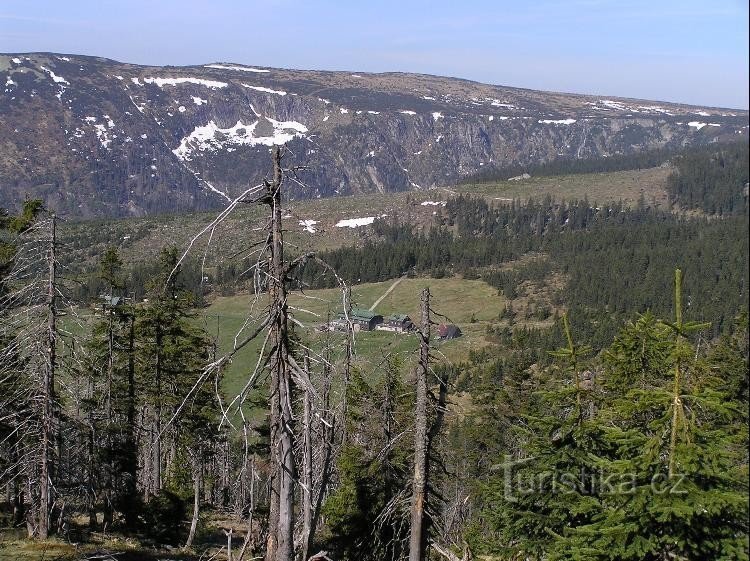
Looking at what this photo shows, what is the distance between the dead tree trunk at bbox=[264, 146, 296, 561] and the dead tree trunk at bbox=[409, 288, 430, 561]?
526 centimetres

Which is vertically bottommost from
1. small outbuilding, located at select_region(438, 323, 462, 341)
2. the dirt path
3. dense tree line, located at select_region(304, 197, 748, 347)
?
the dirt path

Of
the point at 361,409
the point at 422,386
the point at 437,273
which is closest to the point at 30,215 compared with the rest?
the point at 361,409

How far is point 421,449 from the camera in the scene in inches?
615

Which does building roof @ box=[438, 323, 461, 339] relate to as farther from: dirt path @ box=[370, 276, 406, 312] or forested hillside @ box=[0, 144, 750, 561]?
forested hillside @ box=[0, 144, 750, 561]

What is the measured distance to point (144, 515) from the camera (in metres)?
28.1

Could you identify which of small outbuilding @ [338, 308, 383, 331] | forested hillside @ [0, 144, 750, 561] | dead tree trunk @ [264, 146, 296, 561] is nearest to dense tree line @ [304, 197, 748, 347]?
small outbuilding @ [338, 308, 383, 331]

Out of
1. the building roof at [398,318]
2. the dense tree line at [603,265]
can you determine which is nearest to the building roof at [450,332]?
the building roof at [398,318]

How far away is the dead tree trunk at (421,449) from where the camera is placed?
15.3 m

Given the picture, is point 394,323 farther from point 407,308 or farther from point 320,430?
point 320,430

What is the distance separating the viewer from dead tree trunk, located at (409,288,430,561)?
15.3 meters

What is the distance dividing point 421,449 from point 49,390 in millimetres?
10943

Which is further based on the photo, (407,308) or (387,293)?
(387,293)

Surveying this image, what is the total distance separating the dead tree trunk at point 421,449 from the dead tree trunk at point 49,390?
1039 centimetres

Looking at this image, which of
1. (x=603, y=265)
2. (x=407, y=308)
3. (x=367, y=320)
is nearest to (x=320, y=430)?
(x=367, y=320)
